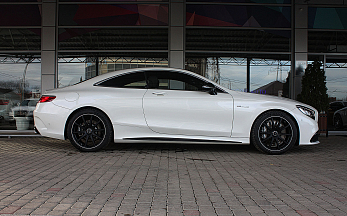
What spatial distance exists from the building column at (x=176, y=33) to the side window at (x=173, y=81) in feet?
11.0

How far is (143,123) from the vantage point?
17.8 ft

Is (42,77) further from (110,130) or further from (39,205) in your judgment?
(39,205)

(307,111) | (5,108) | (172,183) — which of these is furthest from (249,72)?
(5,108)

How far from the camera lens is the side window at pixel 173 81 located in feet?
18.5

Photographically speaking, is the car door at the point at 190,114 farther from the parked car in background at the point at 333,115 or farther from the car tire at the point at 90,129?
the parked car in background at the point at 333,115

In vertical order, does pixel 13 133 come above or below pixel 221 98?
below

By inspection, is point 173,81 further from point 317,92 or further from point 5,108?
point 5,108

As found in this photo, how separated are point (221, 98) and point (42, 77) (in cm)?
590

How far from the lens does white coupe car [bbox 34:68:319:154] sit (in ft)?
17.8

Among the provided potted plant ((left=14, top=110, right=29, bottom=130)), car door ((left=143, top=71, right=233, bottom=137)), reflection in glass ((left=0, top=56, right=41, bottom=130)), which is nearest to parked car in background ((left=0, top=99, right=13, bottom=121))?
reflection in glass ((left=0, top=56, right=41, bottom=130))

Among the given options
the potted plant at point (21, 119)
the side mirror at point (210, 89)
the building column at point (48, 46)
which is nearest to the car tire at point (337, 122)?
the side mirror at point (210, 89)

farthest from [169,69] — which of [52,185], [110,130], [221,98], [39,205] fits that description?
[39,205]

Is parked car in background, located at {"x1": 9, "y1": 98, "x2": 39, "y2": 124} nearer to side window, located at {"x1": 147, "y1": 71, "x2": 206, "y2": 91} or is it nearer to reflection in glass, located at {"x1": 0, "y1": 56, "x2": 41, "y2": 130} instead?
reflection in glass, located at {"x1": 0, "y1": 56, "x2": 41, "y2": 130}

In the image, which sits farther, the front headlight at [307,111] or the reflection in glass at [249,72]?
the reflection in glass at [249,72]
